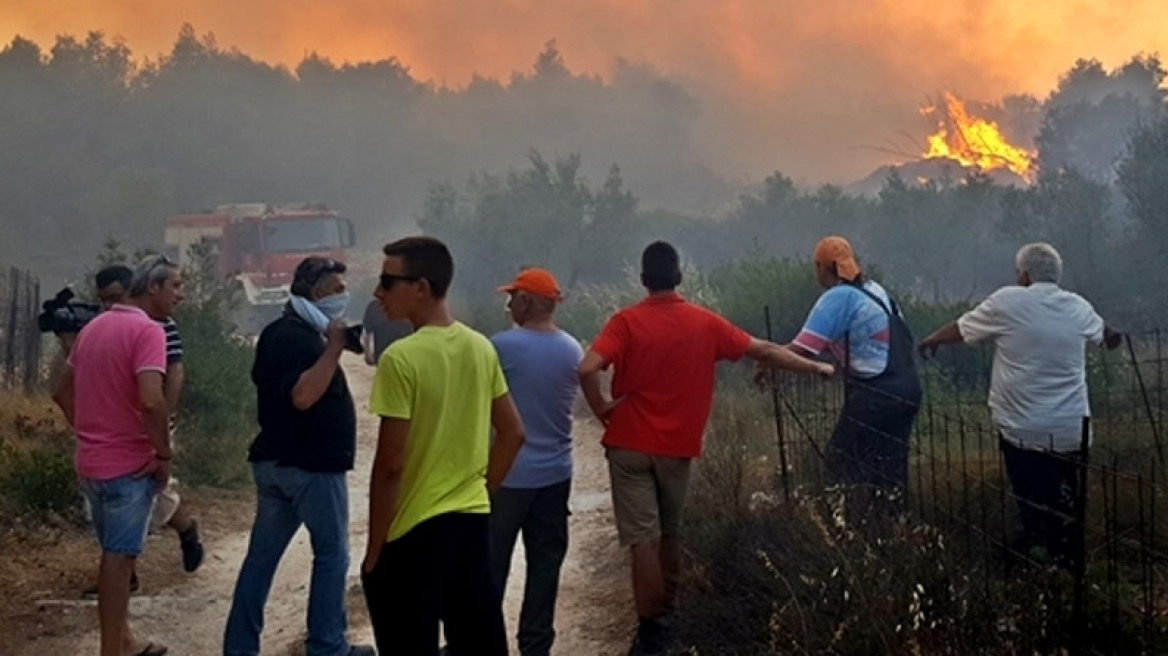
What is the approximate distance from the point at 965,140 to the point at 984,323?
17.6 metres

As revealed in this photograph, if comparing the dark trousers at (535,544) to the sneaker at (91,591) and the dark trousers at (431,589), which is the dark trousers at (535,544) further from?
the sneaker at (91,591)

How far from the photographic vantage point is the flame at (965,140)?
22562mm

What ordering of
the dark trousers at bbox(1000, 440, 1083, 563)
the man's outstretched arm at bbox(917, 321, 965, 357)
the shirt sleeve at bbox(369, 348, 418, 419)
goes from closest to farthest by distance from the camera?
the shirt sleeve at bbox(369, 348, 418, 419) < the dark trousers at bbox(1000, 440, 1083, 563) < the man's outstretched arm at bbox(917, 321, 965, 357)

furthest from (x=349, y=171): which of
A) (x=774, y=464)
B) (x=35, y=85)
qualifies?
(x=774, y=464)

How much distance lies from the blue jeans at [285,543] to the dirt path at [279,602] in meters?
0.85

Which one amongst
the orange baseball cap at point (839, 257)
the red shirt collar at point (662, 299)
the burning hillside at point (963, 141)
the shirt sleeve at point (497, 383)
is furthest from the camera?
the burning hillside at point (963, 141)

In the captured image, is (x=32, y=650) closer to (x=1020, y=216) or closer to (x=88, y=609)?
(x=88, y=609)

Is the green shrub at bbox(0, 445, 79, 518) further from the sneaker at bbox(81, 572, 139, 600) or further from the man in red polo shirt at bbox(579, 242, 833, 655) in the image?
the man in red polo shirt at bbox(579, 242, 833, 655)

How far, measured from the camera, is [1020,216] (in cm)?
2259

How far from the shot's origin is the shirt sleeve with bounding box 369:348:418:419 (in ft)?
12.8

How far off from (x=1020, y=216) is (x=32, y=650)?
1995cm

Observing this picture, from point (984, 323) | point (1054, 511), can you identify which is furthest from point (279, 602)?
point (1054, 511)

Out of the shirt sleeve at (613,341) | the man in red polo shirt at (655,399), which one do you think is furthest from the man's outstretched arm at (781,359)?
the shirt sleeve at (613,341)

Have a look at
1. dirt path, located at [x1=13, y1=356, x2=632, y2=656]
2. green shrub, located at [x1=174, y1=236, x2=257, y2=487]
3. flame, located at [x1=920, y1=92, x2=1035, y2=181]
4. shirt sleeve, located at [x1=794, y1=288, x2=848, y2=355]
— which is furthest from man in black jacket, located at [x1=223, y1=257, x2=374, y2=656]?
flame, located at [x1=920, y1=92, x2=1035, y2=181]
